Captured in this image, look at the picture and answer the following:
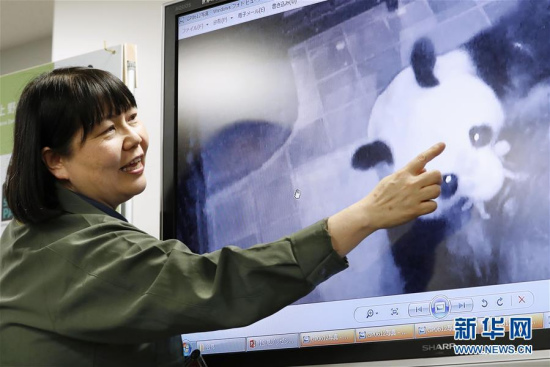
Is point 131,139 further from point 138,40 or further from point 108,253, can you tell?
point 138,40

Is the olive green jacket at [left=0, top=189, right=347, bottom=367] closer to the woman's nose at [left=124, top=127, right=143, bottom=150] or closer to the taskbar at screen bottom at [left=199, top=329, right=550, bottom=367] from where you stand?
the woman's nose at [left=124, top=127, right=143, bottom=150]

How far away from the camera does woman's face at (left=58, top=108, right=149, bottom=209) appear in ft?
4.78

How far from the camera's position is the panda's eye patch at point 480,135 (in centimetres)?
144

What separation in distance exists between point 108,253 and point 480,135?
71cm

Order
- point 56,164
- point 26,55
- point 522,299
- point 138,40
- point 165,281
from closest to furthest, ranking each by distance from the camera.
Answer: point 165,281 < point 522,299 < point 56,164 < point 138,40 < point 26,55

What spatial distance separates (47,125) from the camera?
1.46 m

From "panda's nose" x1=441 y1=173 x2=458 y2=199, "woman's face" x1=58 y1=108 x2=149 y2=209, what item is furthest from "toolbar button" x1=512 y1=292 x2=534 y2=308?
"woman's face" x1=58 y1=108 x2=149 y2=209

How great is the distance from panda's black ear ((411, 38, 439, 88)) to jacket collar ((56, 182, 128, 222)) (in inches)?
26.6

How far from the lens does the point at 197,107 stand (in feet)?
6.17

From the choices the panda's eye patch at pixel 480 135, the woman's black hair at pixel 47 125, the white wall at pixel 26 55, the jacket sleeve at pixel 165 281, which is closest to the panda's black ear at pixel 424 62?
the panda's eye patch at pixel 480 135

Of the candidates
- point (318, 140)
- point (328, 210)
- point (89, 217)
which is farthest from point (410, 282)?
point (89, 217)

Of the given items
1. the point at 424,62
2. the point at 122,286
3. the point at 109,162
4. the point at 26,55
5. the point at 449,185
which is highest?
the point at 26,55

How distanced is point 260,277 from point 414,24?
2.25 feet

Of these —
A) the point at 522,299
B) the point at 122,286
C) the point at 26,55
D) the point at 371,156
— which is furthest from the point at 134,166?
the point at 26,55
